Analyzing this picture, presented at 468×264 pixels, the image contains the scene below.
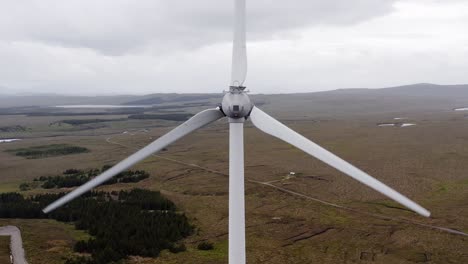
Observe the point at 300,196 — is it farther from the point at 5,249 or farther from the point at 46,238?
the point at 5,249

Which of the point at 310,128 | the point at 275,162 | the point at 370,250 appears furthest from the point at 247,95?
the point at 310,128

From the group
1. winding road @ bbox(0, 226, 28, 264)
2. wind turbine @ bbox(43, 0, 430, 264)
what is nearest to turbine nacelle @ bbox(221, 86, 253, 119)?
wind turbine @ bbox(43, 0, 430, 264)

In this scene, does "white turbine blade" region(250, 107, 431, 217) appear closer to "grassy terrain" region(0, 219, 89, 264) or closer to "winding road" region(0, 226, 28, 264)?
"grassy terrain" region(0, 219, 89, 264)

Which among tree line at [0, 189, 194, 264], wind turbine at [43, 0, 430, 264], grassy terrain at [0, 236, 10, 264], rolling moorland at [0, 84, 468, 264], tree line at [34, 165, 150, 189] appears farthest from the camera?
tree line at [34, 165, 150, 189]

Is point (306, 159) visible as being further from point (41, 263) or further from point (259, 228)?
point (41, 263)

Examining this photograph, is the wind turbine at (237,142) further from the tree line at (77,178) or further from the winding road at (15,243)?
the tree line at (77,178)
